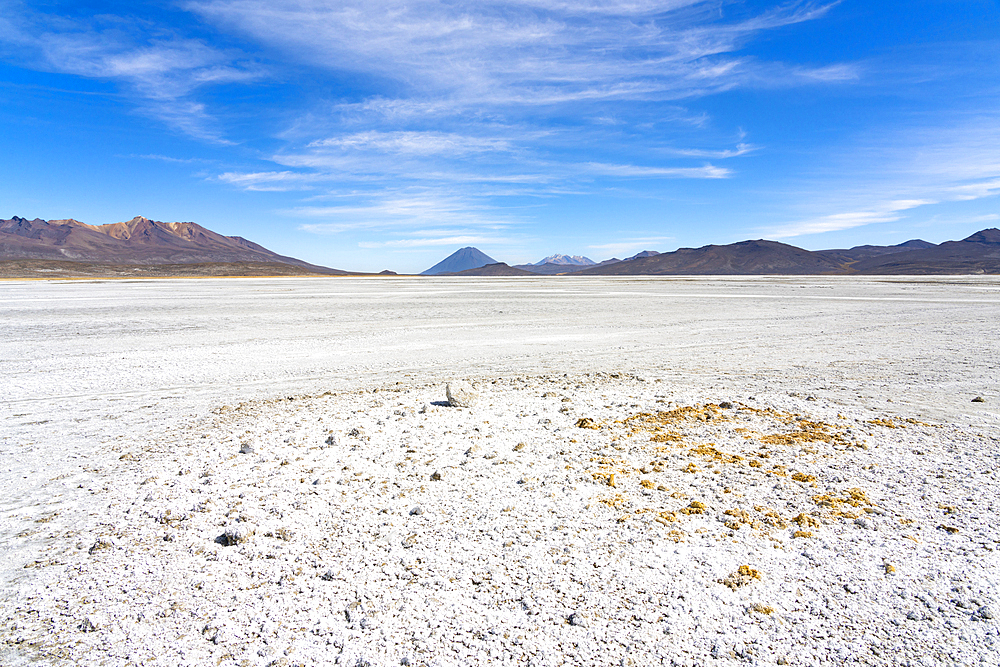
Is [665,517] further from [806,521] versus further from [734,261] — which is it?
[734,261]

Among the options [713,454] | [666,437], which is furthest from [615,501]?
[666,437]

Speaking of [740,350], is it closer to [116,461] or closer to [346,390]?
[346,390]

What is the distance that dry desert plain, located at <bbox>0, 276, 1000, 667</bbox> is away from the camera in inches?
93.0

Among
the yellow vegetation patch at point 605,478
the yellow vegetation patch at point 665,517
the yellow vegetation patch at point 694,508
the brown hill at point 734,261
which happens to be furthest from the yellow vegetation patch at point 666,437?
the brown hill at point 734,261

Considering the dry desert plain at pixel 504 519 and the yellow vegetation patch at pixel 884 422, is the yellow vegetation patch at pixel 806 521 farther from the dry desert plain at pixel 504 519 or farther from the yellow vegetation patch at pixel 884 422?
the yellow vegetation patch at pixel 884 422

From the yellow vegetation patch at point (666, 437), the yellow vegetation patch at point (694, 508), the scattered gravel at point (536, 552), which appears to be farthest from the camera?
the yellow vegetation patch at point (666, 437)

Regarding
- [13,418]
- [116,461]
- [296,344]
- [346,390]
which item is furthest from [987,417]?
[296,344]

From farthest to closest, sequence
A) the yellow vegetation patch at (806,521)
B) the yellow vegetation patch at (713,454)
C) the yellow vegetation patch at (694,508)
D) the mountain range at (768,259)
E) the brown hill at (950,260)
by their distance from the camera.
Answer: the mountain range at (768,259) → the brown hill at (950,260) → the yellow vegetation patch at (713,454) → the yellow vegetation patch at (694,508) → the yellow vegetation patch at (806,521)

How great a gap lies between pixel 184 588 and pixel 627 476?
9.18ft

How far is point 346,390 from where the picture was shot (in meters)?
6.99

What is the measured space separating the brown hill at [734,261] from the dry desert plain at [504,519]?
150m

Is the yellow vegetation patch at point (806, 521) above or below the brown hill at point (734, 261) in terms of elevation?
below

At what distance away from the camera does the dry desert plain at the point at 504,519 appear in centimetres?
236

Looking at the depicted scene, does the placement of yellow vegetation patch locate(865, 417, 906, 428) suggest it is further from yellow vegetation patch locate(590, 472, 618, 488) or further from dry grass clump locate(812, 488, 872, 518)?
yellow vegetation patch locate(590, 472, 618, 488)
